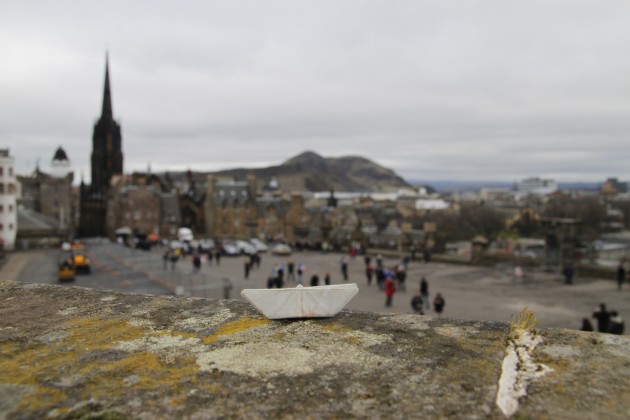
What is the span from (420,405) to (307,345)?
797 millimetres

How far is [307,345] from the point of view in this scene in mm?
2656

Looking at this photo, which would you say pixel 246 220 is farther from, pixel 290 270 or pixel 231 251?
pixel 290 270

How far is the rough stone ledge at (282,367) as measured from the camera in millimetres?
1990

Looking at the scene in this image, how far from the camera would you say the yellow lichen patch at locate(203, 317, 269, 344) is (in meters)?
2.79

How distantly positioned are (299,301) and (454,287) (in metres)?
21.0

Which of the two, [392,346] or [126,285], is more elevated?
[392,346]

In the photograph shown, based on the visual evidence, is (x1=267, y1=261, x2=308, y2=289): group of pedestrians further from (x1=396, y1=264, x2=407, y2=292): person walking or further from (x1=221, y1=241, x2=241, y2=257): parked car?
(x1=221, y1=241, x2=241, y2=257): parked car

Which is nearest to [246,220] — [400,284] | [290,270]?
[290,270]

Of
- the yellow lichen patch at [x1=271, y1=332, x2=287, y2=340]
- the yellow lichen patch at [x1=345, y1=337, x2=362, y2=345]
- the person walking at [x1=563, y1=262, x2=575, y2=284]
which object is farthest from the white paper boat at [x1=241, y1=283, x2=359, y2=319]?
the person walking at [x1=563, y1=262, x2=575, y2=284]

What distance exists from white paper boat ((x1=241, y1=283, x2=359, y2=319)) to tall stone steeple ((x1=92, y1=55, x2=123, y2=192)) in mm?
80218

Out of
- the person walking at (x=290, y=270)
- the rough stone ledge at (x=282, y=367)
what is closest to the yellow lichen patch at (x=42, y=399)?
the rough stone ledge at (x=282, y=367)

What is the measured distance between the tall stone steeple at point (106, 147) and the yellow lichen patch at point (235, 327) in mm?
80203

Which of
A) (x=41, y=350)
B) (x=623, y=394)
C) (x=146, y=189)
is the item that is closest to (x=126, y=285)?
(x=41, y=350)

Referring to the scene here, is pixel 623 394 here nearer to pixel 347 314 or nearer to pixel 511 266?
pixel 347 314
